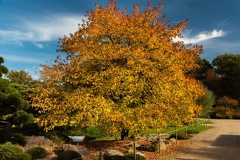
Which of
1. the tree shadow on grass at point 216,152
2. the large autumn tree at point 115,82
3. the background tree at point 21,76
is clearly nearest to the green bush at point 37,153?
the large autumn tree at point 115,82

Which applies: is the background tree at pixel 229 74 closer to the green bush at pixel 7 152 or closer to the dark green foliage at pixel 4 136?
the dark green foliage at pixel 4 136

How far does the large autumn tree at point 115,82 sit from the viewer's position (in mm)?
16002

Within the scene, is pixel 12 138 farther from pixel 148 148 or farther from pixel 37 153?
pixel 148 148

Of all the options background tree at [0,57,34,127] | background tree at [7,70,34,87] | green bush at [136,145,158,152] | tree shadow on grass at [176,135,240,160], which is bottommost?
tree shadow on grass at [176,135,240,160]

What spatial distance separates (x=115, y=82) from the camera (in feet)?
53.0

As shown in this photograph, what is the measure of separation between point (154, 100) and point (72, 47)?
20.2ft

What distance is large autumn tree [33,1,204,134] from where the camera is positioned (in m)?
16.0

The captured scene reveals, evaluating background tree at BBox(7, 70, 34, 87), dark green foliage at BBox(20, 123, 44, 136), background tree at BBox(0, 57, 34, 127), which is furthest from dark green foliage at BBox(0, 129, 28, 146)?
background tree at BBox(7, 70, 34, 87)

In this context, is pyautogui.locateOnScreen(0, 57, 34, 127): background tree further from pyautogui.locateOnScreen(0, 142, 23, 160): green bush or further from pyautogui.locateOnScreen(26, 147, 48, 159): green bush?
pyautogui.locateOnScreen(0, 142, 23, 160): green bush

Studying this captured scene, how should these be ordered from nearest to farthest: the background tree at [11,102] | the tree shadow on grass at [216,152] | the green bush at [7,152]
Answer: the green bush at [7,152], the background tree at [11,102], the tree shadow on grass at [216,152]

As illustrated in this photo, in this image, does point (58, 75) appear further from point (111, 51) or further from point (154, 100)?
point (154, 100)

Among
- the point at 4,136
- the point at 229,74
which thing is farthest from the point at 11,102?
the point at 229,74

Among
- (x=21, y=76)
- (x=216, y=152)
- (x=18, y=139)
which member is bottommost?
(x=216, y=152)

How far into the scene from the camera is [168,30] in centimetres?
2181
